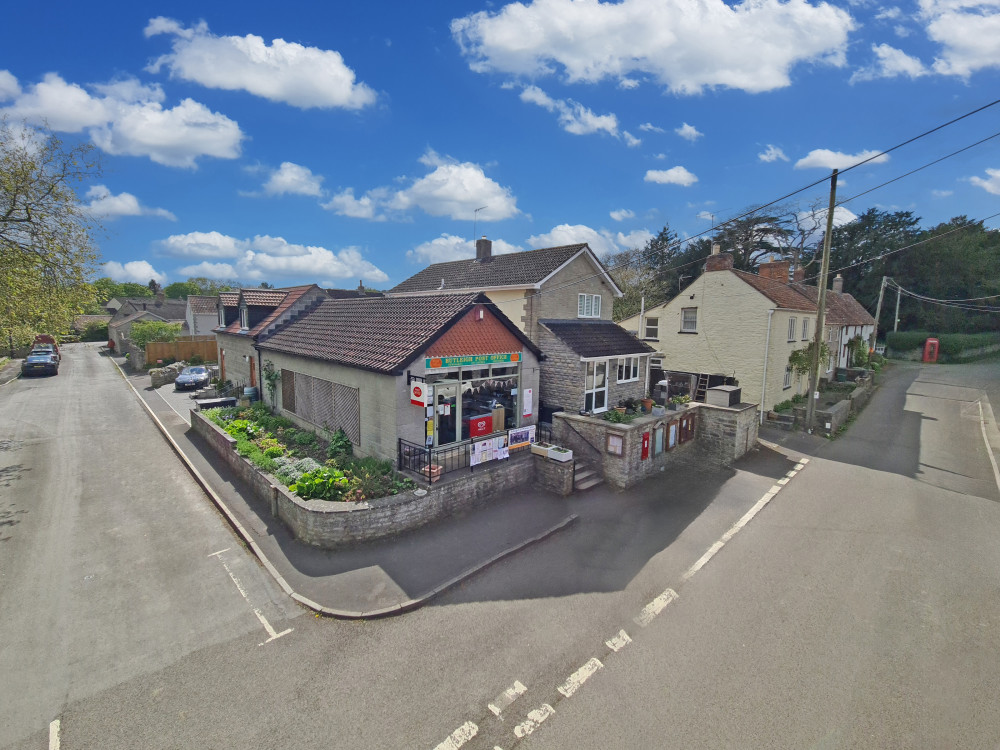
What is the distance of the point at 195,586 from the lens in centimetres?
843

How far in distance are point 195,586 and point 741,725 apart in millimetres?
9366

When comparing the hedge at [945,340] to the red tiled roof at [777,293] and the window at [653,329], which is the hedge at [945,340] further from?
the window at [653,329]

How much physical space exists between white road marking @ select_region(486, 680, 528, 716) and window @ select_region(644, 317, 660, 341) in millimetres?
22250

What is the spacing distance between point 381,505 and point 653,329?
20.8 m

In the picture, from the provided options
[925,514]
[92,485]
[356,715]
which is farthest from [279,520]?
[925,514]

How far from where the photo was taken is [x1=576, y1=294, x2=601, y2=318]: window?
1903cm

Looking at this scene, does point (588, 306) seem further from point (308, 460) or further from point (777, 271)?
point (777, 271)

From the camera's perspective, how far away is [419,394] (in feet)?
36.4

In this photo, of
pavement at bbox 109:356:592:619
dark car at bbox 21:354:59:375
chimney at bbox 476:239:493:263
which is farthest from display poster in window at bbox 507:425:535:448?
dark car at bbox 21:354:59:375

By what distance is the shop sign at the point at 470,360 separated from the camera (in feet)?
39.3

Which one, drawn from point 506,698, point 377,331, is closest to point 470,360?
point 377,331

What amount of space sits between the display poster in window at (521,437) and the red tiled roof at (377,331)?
2.89 m

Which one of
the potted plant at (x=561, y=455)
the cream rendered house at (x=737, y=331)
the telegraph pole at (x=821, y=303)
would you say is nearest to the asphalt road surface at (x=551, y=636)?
the potted plant at (x=561, y=455)

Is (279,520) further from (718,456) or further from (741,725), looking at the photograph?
(718,456)
